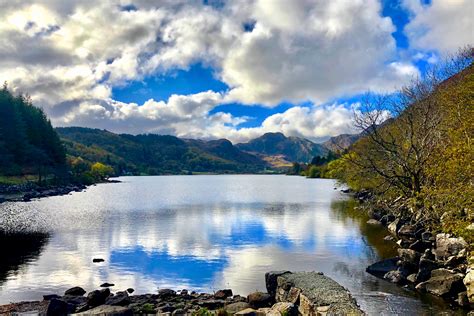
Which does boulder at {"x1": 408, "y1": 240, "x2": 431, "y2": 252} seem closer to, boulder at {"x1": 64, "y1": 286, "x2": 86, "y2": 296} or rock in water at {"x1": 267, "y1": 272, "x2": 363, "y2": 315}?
rock in water at {"x1": 267, "y1": 272, "x2": 363, "y2": 315}

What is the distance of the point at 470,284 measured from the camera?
100 ft

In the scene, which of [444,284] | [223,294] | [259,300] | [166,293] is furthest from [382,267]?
[166,293]

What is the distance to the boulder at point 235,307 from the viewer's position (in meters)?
28.9

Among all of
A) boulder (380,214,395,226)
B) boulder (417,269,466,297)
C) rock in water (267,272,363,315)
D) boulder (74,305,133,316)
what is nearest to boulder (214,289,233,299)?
rock in water (267,272,363,315)

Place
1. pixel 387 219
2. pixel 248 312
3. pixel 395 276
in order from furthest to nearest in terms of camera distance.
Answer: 1. pixel 387 219
2. pixel 395 276
3. pixel 248 312

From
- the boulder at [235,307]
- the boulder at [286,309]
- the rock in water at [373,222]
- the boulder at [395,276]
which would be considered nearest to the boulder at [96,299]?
the boulder at [235,307]

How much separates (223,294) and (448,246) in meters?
20.9

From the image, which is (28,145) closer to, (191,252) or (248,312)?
(191,252)

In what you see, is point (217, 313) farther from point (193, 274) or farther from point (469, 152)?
point (469, 152)

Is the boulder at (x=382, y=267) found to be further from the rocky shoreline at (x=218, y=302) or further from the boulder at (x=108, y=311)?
the boulder at (x=108, y=311)

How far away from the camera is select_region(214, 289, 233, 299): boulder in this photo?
32.8 meters

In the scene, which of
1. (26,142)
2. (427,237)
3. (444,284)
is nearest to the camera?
(444,284)

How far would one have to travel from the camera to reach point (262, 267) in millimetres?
Result: 43469

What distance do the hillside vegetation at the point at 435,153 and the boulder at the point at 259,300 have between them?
1409 centimetres
